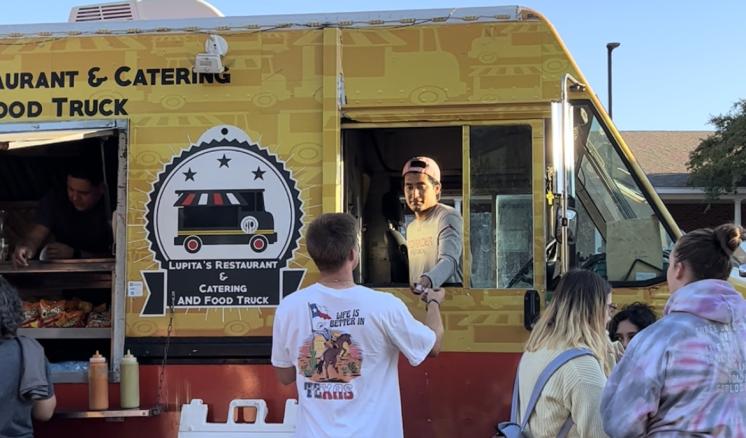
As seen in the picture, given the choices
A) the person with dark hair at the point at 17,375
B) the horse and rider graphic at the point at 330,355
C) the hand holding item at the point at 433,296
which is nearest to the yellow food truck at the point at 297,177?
the hand holding item at the point at 433,296

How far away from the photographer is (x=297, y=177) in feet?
13.4

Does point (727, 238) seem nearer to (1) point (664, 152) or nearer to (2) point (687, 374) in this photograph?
(2) point (687, 374)

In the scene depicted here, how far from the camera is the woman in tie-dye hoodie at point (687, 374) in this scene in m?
2.30

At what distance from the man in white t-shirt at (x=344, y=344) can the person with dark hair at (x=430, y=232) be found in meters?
0.99

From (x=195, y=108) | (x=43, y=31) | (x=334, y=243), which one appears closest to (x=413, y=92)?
(x=195, y=108)

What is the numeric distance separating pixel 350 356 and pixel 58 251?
2742mm

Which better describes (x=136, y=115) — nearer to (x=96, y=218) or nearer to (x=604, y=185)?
(x=96, y=218)

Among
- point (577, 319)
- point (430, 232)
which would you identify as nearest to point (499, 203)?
point (430, 232)

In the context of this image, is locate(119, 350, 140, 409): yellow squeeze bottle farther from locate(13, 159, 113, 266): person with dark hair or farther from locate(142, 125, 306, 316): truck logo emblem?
locate(13, 159, 113, 266): person with dark hair

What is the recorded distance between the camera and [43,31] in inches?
171

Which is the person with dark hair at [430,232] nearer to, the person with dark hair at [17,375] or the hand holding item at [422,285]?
the hand holding item at [422,285]

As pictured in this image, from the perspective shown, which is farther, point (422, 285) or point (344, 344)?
point (422, 285)

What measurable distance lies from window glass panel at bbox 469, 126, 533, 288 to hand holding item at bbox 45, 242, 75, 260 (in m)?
2.53

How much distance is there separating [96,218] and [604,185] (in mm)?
3137
